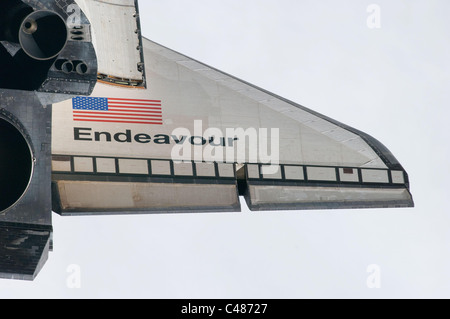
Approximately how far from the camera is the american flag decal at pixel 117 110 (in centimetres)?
2964

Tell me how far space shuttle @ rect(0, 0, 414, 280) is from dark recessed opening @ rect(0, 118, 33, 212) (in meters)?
2.14

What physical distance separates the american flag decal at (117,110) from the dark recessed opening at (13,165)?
543 centimetres

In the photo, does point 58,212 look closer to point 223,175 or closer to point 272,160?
point 223,175

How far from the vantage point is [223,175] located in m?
30.0

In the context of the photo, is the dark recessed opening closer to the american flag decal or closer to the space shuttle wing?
the space shuttle wing

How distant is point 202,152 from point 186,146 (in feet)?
1.87

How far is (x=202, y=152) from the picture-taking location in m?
30.5

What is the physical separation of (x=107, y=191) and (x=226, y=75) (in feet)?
22.6

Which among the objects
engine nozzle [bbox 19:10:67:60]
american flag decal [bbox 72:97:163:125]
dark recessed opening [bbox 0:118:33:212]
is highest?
engine nozzle [bbox 19:10:67:60]

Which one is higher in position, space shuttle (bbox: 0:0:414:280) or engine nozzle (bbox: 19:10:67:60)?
engine nozzle (bbox: 19:10:67:60)

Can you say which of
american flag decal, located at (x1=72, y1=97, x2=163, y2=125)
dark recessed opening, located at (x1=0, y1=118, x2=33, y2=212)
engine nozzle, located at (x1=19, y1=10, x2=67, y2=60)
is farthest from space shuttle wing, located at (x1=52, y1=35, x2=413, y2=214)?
engine nozzle, located at (x1=19, y1=10, x2=67, y2=60)

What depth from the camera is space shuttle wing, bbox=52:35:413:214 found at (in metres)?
28.8

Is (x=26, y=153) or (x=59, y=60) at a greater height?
(x=59, y=60)

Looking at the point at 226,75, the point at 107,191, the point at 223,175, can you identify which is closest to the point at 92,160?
the point at 107,191
